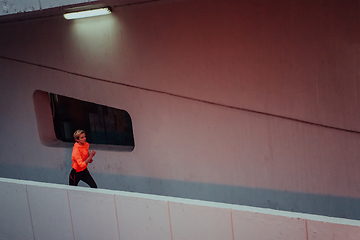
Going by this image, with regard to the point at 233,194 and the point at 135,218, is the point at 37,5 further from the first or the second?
the point at 233,194

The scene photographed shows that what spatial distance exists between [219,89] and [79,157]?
3.16 m

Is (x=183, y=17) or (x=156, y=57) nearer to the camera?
(x=183, y=17)

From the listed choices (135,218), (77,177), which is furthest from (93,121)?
(135,218)

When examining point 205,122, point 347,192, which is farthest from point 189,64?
point 347,192

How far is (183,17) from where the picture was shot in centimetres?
711

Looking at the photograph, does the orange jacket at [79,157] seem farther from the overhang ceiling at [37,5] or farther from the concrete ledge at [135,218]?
the overhang ceiling at [37,5]

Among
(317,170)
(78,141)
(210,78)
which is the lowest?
(317,170)

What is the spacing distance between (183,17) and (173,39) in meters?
0.52

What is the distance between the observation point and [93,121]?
10570 millimetres

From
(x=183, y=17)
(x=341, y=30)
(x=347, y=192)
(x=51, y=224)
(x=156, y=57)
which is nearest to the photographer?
(x=51, y=224)

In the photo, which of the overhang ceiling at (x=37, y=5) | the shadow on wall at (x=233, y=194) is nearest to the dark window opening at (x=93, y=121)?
the shadow on wall at (x=233, y=194)

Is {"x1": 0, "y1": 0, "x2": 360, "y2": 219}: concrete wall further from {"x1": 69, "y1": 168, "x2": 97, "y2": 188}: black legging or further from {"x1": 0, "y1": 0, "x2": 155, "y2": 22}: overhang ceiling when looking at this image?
{"x1": 69, "y1": 168, "x2": 97, "y2": 188}: black legging

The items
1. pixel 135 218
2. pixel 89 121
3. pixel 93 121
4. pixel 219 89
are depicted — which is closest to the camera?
pixel 135 218

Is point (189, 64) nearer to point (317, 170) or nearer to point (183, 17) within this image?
point (183, 17)
